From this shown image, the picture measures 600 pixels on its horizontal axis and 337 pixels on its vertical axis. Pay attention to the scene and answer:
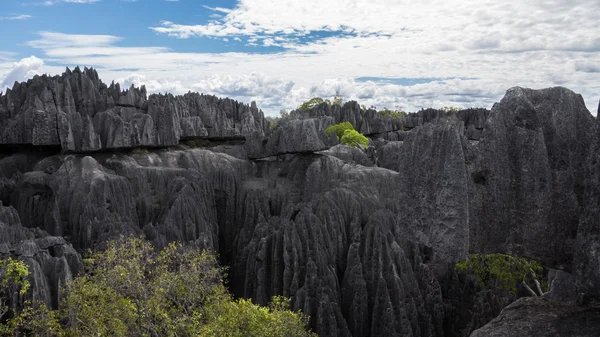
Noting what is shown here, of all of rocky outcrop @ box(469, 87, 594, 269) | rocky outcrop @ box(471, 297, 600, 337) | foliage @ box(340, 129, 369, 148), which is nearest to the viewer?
rocky outcrop @ box(471, 297, 600, 337)

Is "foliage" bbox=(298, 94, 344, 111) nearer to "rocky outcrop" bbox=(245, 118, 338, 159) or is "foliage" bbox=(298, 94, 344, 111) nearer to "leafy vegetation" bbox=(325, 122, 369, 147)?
"leafy vegetation" bbox=(325, 122, 369, 147)

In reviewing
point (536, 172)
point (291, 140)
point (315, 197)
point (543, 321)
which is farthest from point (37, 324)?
point (291, 140)

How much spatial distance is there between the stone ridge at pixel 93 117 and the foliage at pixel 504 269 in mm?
31304

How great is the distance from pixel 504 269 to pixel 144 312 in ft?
52.1

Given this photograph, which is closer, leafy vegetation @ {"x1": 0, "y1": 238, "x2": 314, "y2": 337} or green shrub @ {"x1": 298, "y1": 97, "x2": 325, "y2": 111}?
leafy vegetation @ {"x1": 0, "y1": 238, "x2": 314, "y2": 337}

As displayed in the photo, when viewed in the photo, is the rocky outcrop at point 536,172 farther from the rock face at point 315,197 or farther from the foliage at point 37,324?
the foliage at point 37,324

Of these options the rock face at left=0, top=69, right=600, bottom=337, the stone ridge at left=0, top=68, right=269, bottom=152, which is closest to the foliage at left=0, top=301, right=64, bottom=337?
the rock face at left=0, top=69, right=600, bottom=337

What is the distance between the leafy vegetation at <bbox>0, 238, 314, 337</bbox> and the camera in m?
19.8

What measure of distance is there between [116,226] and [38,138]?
19.0m

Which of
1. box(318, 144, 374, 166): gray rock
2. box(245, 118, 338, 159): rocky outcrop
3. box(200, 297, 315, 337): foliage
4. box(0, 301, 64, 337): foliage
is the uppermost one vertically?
box(245, 118, 338, 159): rocky outcrop

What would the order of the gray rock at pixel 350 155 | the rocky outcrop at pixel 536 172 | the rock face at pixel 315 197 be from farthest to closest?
1. the gray rock at pixel 350 155
2. the rock face at pixel 315 197
3. the rocky outcrop at pixel 536 172

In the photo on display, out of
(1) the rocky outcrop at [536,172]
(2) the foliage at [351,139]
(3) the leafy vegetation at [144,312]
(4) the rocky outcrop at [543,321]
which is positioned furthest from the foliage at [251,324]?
(2) the foliage at [351,139]

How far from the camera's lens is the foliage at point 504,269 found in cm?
2172

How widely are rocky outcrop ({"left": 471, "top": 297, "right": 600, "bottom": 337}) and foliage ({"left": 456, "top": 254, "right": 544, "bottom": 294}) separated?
36.4ft
